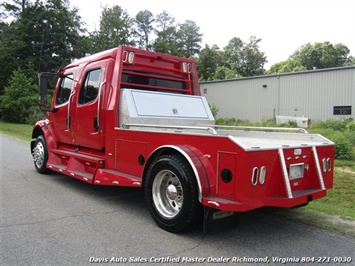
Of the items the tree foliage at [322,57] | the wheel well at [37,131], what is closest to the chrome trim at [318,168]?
the wheel well at [37,131]

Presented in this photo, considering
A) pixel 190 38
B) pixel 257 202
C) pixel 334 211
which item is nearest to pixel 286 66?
pixel 190 38

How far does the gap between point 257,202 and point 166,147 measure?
137 cm

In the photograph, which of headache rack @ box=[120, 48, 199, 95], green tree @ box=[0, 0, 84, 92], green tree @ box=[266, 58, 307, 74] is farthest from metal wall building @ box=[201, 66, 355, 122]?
green tree @ box=[266, 58, 307, 74]

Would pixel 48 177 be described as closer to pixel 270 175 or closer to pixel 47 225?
pixel 47 225

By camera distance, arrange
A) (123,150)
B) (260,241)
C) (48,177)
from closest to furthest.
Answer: (260,241)
(123,150)
(48,177)

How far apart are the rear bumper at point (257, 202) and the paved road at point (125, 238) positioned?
541 mm

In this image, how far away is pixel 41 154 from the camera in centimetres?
791

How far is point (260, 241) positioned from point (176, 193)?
3.90 feet

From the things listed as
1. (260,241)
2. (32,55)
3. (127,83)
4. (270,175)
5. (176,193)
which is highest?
(32,55)

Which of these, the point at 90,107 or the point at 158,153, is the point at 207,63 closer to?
the point at 90,107

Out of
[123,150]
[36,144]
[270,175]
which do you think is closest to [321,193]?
[270,175]

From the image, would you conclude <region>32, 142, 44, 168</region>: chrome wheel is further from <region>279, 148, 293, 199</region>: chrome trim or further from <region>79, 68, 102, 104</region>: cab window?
<region>279, 148, 293, 199</region>: chrome trim

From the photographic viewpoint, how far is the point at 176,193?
4.19 m

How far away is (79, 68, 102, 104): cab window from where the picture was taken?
20.3 feet
